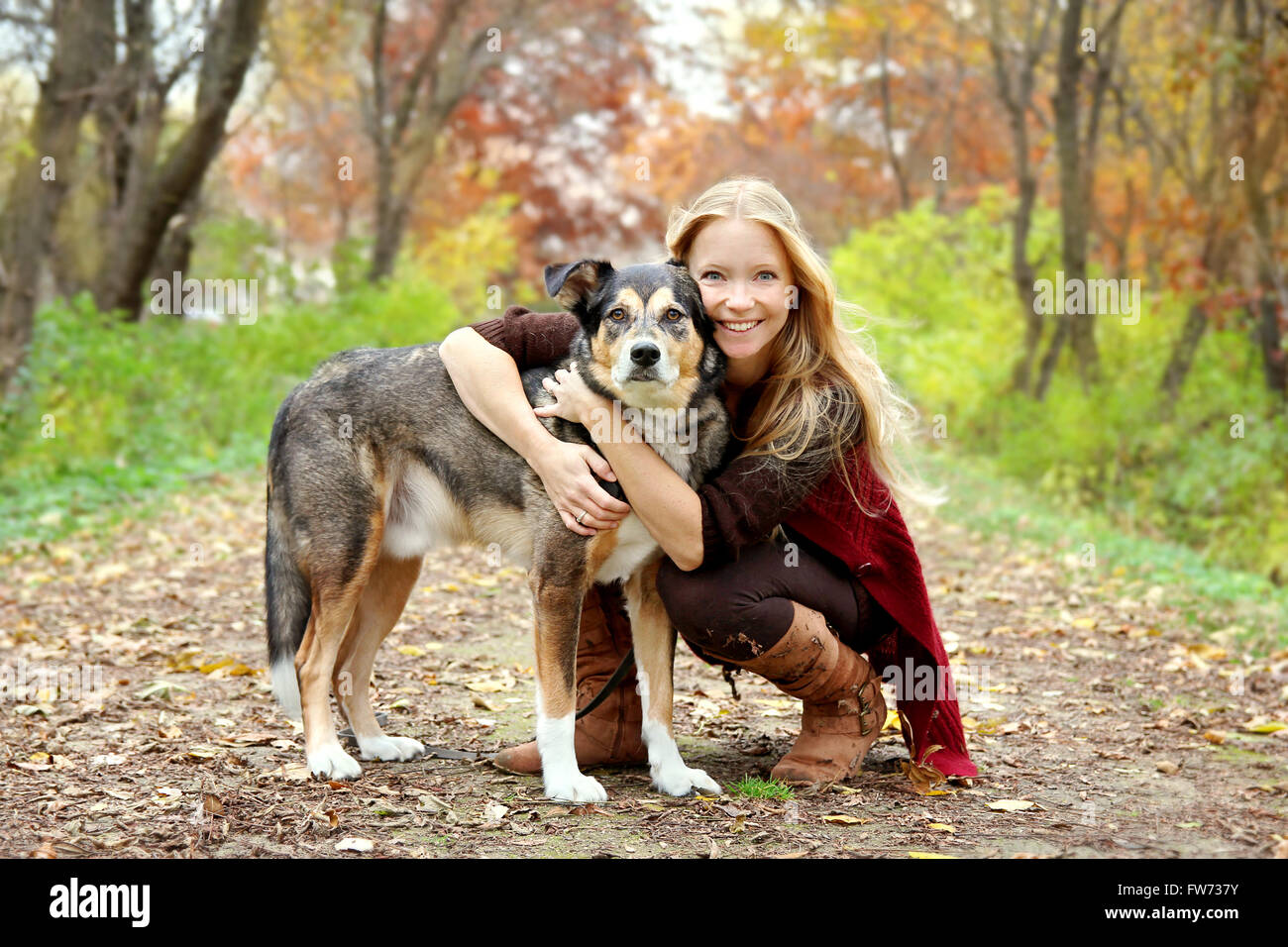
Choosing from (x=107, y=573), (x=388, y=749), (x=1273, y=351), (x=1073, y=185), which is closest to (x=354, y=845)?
(x=388, y=749)

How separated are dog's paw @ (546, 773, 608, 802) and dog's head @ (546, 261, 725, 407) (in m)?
1.19

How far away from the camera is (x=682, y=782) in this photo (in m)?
3.63

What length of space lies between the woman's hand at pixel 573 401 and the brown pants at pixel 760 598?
1.83ft

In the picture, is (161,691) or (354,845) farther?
(161,691)

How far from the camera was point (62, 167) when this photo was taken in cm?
951

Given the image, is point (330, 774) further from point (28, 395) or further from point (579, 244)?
point (579, 244)

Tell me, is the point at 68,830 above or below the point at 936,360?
below

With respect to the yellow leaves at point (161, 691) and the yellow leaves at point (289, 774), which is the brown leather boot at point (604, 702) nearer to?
the yellow leaves at point (289, 774)

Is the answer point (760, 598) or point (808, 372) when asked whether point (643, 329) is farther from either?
point (760, 598)

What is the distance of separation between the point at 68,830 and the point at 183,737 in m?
0.98

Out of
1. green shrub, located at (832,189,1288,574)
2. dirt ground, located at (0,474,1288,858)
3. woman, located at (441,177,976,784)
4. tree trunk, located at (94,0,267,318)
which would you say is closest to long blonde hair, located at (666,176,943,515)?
woman, located at (441,177,976,784)

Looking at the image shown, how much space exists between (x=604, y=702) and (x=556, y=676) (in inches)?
20.8

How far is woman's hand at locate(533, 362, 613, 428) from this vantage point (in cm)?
363

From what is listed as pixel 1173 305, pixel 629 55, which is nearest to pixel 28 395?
pixel 1173 305
